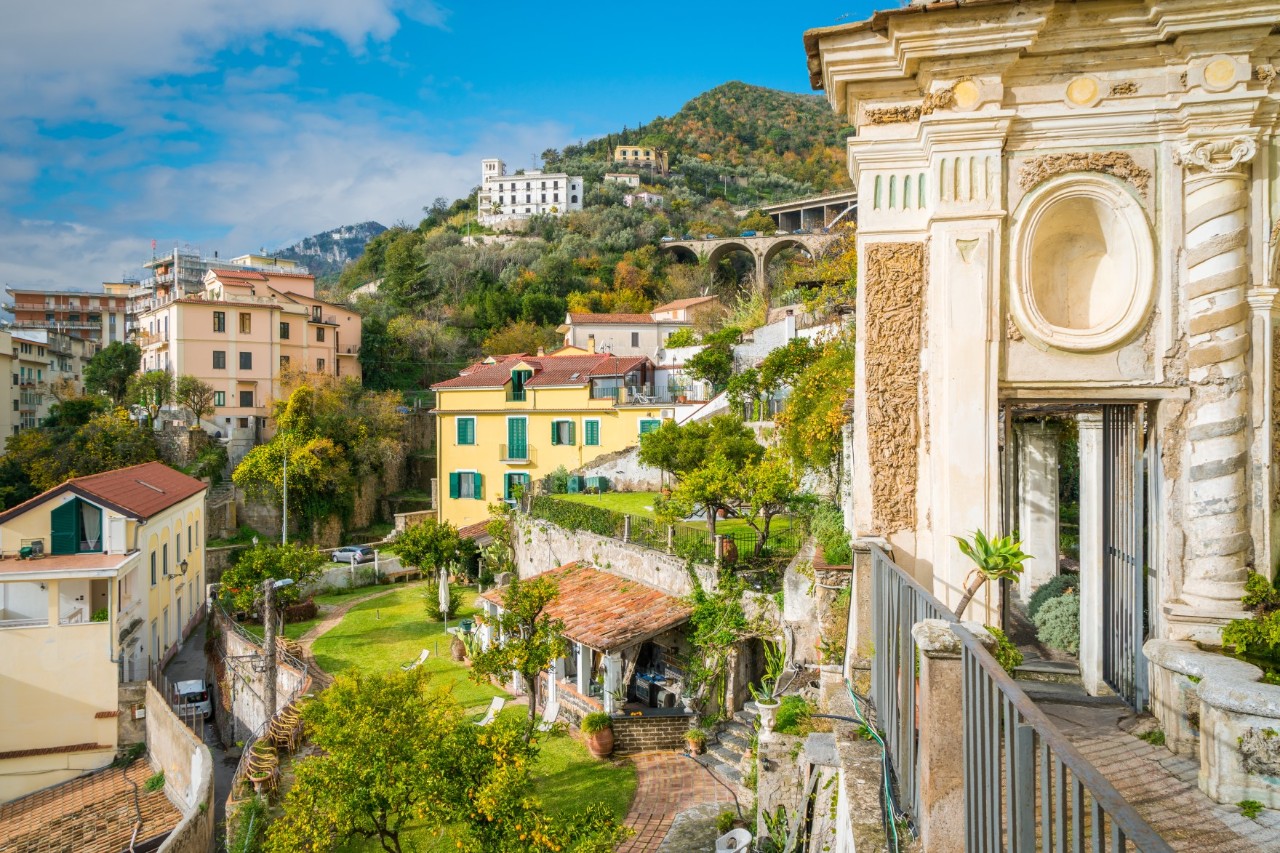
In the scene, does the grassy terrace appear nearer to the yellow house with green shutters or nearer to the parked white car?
the parked white car

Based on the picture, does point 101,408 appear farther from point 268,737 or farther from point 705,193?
point 705,193

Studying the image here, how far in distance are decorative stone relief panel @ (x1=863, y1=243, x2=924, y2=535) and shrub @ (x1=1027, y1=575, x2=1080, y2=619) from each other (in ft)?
10.9

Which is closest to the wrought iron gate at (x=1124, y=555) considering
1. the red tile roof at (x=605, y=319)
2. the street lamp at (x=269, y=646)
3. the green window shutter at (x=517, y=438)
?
the street lamp at (x=269, y=646)

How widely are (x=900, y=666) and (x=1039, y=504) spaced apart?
7319 mm

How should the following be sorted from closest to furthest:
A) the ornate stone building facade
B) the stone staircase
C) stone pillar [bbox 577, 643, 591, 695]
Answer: the ornate stone building facade < the stone staircase < stone pillar [bbox 577, 643, 591, 695]

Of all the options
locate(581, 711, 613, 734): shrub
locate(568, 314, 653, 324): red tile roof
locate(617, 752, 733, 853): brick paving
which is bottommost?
locate(617, 752, 733, 853): brick paving

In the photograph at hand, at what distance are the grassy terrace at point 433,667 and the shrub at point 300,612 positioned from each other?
1.25 feet

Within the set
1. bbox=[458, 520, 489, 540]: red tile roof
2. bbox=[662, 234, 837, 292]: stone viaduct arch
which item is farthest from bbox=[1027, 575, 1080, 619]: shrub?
bbox=[662, 234, 837, 292]: stone viaduct arch

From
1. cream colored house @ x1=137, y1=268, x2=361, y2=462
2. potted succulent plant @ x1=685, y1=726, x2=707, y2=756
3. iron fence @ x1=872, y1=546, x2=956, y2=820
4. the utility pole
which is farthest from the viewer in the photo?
cream colored house @ x1=137, y1=268, x2=361, y2=462

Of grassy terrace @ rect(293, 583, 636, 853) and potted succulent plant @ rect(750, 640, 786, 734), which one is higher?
potted succulent plant @ rect(750, 640, 786, 734)

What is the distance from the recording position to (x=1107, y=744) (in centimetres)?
566

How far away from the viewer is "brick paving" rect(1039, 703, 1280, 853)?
4.25m

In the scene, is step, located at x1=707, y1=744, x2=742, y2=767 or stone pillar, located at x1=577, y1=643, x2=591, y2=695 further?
stone pillar, located at x1=577, y1=643, x2=591, y2=695

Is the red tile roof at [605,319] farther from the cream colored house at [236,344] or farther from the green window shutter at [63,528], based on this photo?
the green window shutter at [63,528]
